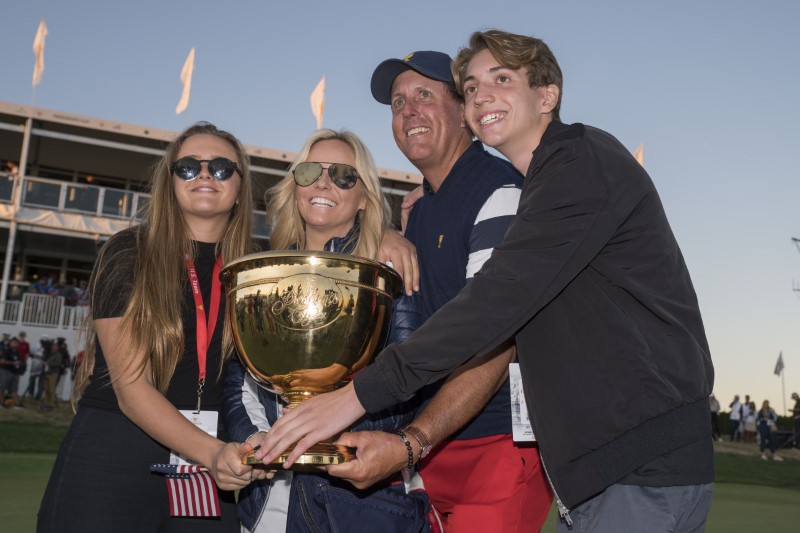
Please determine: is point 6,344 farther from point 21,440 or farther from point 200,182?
point 200,182

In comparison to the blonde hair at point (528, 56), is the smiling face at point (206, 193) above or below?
below

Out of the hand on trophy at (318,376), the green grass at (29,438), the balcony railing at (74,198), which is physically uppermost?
the balcony railing at (74,198)

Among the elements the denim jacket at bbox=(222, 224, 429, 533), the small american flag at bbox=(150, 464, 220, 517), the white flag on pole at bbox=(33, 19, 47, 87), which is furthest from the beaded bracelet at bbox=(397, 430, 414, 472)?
the white flag on pole at bbox=(33, 19, 47, 87)

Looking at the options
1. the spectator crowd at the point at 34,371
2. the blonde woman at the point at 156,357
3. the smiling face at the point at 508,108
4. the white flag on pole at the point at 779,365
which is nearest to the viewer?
the smiling face at the point at 508,108

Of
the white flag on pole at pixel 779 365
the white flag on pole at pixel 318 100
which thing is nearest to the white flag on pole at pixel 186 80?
the white flag on pole at pixel 318 100

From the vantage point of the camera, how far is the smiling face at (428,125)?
3.49m

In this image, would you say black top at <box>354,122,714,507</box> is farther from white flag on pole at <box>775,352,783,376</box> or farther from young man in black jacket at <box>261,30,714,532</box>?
white flag on pole at <box>775,352,783,376</box>

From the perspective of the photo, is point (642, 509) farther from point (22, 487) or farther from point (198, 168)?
point (22, 487)

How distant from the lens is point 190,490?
2.71m

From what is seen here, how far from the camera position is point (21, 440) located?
1332 centimetres

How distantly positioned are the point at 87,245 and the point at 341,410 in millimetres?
30805

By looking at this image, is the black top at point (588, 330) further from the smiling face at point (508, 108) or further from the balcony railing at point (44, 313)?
the balcony railing at point (44, 313)

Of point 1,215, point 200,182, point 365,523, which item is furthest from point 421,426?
point 1,215

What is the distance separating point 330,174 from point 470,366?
930 millimetres
